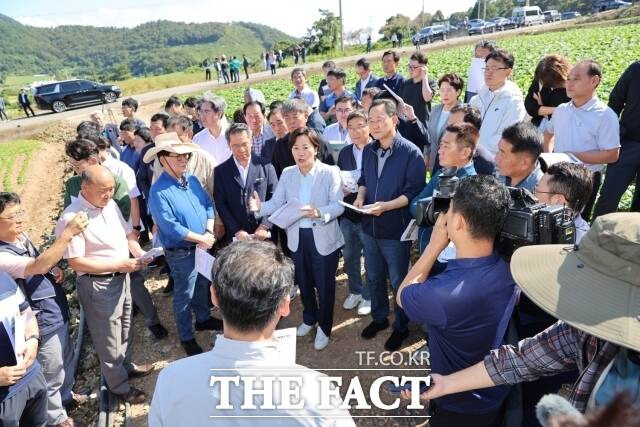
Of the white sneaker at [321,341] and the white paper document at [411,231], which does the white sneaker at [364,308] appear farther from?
the white paper document at [411,231]

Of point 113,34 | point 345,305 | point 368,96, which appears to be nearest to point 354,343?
point 345,305

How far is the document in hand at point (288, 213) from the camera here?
344 cm

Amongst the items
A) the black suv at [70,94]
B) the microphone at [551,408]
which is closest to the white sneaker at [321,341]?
the microphone at [551,408]

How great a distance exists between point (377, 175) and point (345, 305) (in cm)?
162

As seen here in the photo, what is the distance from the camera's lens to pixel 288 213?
3.48 m

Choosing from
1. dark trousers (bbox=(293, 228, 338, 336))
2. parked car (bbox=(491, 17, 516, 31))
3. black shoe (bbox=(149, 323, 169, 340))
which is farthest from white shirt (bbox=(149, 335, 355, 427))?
parked car (bbox=(491, 17, 516, 31))

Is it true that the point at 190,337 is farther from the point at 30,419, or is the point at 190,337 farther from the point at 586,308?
the point at 586,308

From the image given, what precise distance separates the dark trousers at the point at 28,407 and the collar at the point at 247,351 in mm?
2028

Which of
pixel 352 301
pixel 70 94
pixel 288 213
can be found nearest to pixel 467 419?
pixel 288 213

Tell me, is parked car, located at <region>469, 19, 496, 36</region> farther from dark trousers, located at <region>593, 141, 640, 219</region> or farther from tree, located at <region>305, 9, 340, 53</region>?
dark trousers, located at <region>593, 141, 640, 219</region>

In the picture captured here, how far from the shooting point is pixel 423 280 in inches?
81.7

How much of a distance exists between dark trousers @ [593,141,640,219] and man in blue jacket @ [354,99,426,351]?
7.34 ft

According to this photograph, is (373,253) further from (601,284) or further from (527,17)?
(527,17)

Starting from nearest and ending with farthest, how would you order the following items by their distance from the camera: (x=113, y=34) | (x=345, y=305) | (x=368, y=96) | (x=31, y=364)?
1. (x=31, y=364)
2. (x=345, y=305)
3. (x=368, y=96)
4. (x=113, y=34)
